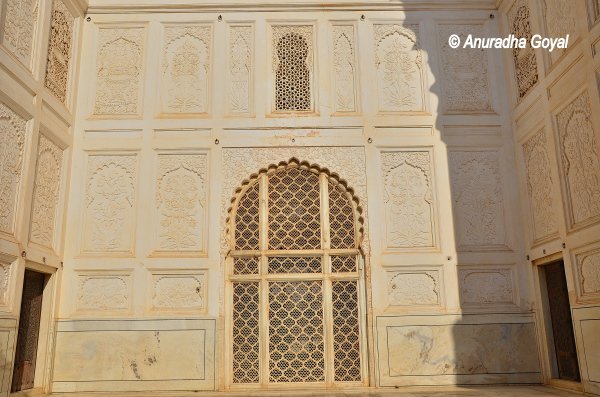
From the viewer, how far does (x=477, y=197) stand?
5891mm

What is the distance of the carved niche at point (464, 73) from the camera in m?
6.15

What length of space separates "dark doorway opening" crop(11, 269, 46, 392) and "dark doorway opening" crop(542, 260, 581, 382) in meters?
4.96

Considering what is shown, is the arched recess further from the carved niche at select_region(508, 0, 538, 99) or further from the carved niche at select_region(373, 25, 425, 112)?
the carved niche at select_region(508, 0, 538, 99)

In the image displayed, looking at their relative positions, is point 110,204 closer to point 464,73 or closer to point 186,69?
point 186,69

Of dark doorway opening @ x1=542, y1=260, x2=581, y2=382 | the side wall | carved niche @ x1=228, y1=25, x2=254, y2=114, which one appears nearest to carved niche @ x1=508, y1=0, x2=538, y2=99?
the side wall

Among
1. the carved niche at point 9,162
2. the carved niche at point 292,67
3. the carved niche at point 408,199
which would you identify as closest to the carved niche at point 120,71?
the carved niche at point 9,162

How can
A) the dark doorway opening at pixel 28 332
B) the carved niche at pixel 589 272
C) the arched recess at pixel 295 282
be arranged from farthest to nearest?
the arched recess at pixel 295 282 → the dark doorway opening at pixel 28 332 → the carved niche at pixel 589 272

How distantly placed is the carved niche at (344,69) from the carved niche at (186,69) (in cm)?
144

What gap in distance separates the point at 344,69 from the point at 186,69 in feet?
5.87

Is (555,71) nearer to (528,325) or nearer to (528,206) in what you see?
(528,206)

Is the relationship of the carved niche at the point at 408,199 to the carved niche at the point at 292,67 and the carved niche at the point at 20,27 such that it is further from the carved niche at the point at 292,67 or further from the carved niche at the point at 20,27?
the carved niche at the point at 20,27

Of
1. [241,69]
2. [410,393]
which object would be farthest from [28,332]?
[410,393]

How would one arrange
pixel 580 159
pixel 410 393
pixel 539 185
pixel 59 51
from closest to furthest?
1. pixel 580 159
2. pixel 410 393
3. pixel 539 185
4. pixel 59 51

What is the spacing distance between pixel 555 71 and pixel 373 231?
7.56 feet
